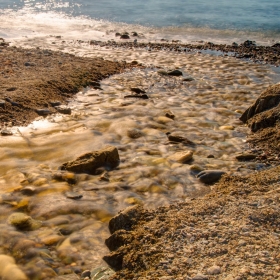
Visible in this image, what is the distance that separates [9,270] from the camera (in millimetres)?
2842

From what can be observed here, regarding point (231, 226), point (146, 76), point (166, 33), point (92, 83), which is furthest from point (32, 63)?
point (166, 33)

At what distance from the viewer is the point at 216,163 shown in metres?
4.85

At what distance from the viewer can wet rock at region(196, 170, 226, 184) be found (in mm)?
4379

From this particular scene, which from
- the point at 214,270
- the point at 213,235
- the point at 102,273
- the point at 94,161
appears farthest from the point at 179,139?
the point at 214,270

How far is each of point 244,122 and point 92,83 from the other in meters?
3.41

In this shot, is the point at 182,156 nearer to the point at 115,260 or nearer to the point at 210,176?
the point at 210,176

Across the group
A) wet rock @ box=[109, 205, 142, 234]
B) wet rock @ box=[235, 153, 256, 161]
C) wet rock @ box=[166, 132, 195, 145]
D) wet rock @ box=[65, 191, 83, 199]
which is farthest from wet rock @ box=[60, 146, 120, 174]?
wet rock @ box=[235, 153, 256, 161]

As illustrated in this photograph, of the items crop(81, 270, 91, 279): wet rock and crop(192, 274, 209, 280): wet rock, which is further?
crop(81, 270, 91, 279): wet rock

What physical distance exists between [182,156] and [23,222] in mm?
2249

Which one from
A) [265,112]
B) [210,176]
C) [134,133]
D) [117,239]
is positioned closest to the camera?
[117,239]

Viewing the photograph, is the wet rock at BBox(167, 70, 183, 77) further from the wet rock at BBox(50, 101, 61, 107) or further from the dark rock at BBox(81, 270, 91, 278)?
the dark rock at BBox(81, 270, 91, 278)

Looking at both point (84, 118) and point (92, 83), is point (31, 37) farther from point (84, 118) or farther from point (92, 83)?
point (84, 118)

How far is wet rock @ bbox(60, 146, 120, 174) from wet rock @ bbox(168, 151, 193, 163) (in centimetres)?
73

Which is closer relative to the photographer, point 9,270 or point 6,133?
point 9,270
